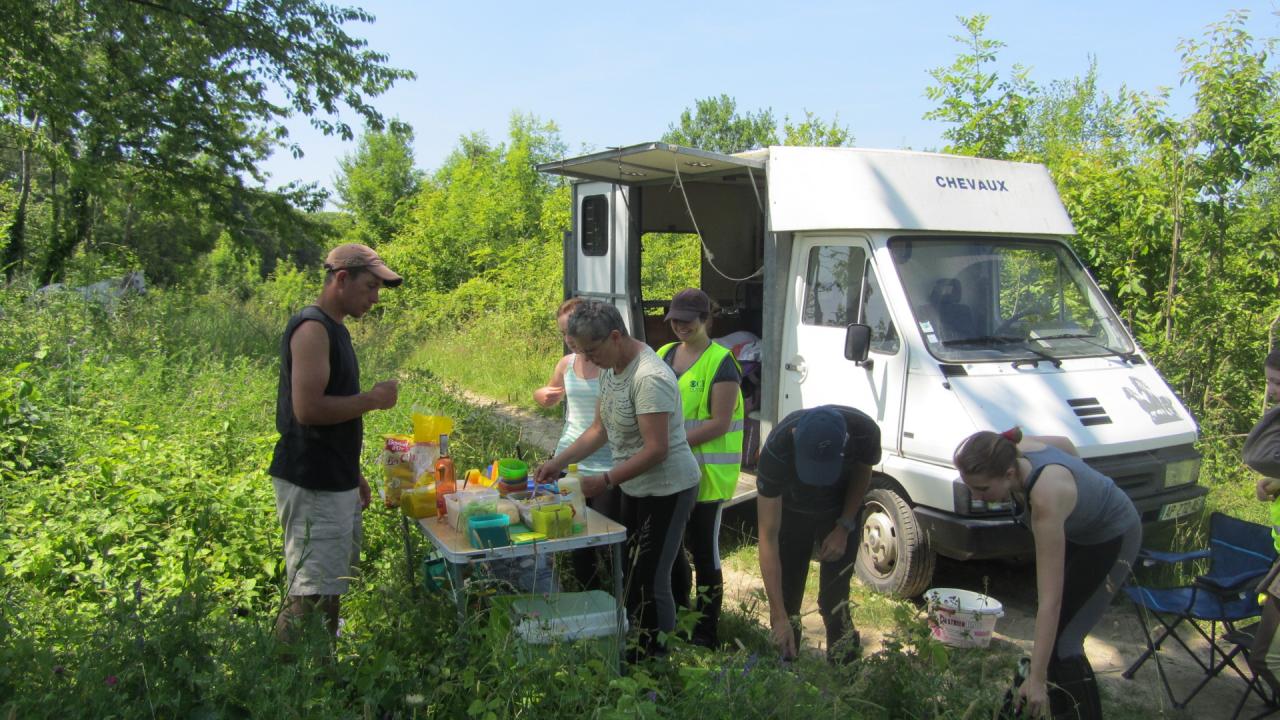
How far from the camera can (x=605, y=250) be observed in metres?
7.70

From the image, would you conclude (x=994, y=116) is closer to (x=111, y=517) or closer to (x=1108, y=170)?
(x=1108, y=170)

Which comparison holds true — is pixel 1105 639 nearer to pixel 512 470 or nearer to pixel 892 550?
pixel 892 550

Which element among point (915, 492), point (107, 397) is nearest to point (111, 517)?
point (107, 397)

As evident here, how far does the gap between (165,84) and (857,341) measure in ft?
37.3

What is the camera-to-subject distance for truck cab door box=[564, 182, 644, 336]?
7.42 metres

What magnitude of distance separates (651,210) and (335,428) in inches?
207

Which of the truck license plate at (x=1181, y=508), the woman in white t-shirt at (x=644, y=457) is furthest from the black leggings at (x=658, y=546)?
the truck license plate at (x=1181, y=508)

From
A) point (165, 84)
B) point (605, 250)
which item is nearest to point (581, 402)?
point (605, 250)

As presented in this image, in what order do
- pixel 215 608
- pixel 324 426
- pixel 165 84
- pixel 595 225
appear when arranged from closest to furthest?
pixel 215 608, pixel 324 426, pixel 595 225, pixel 165 84

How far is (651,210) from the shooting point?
816 centimetres

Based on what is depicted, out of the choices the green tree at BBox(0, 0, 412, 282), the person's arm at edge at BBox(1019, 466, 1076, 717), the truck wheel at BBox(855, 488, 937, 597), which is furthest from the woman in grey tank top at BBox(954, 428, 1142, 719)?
the green tree at BBox(0, 0, 412, 282)

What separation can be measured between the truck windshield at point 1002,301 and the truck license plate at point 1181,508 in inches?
38.1

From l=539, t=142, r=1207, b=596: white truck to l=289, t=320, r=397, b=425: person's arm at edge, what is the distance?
2.96 metres

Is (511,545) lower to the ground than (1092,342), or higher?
lower
